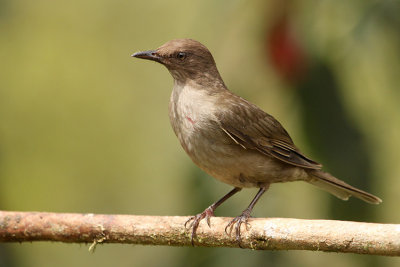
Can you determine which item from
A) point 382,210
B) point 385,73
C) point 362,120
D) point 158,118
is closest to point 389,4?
point 385,73

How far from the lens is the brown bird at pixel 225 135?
4484 millimetres

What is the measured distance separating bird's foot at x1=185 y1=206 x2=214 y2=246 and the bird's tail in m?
0.87

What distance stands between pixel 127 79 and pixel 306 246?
729 centimetres

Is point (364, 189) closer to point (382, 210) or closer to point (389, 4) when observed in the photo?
point (382, 210)

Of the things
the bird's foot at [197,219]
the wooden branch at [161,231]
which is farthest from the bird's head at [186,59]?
the wooden branch at [161,231]

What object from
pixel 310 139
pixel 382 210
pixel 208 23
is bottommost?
pixel 382 210

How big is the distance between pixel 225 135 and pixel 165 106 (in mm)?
5165

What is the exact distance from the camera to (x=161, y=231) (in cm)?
405

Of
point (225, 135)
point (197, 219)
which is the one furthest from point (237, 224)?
point (225, 135)

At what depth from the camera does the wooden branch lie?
3613 mm

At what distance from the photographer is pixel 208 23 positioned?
16.9 feet

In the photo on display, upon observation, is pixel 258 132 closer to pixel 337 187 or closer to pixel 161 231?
pixel 337 187

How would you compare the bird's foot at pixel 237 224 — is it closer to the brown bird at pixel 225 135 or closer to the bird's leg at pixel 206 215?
the brown bird at pixel 225 135

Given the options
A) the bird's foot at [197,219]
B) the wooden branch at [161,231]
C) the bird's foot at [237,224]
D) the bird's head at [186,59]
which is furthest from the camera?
the bird's head at [186,59]
